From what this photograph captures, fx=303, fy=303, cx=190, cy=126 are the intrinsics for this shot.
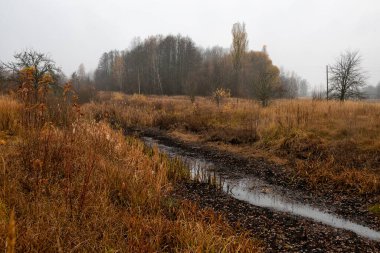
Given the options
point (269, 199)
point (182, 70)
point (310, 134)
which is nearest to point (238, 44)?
point (182, 70)

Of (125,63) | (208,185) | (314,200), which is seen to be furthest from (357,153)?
(125,63)

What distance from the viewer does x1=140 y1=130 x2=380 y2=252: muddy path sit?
4.39 m

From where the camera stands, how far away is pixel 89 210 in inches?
145

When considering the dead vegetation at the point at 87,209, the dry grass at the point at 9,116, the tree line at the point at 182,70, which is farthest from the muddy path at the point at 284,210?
the tree line at the point at 182,70

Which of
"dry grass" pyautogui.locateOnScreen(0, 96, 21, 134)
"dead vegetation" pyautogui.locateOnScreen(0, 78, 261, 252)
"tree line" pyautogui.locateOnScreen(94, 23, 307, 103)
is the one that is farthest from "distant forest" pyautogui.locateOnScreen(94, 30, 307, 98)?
"dead vegetation" pyautogui.locateOnScreen(0, 78, 261, 252)

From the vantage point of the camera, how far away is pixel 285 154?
31.9ft

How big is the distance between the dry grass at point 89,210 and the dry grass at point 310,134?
13.3 ft

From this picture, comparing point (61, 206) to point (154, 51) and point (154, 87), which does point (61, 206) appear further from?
point (154, 51)

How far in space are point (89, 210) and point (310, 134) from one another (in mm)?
8433

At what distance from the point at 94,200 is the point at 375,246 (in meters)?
3.96

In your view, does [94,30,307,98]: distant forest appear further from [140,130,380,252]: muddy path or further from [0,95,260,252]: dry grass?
[0,95,260,252]: dry grass

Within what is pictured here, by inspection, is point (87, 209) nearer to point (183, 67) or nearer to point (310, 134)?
point (310, 134)

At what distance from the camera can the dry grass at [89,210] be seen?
9.77 ft

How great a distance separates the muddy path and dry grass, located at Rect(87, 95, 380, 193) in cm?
68
